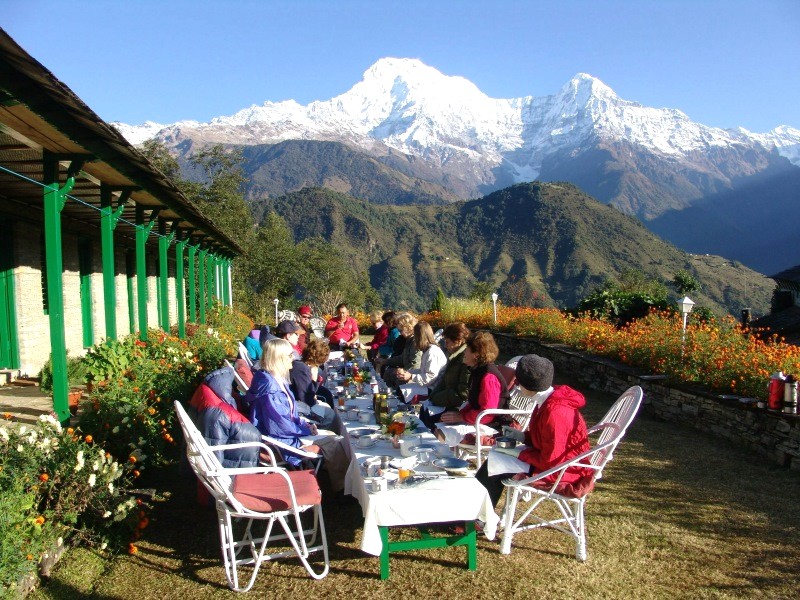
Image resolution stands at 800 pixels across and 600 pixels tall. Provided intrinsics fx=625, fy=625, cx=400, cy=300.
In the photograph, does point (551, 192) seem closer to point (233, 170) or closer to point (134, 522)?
point (233, 170)

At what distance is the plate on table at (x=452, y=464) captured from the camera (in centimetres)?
340

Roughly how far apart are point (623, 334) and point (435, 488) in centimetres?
749

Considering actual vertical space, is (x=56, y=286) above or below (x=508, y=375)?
above

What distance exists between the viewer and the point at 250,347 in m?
7.92

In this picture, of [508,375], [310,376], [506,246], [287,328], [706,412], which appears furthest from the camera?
[506,246]

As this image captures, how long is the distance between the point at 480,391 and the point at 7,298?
6.56m

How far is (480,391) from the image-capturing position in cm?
468

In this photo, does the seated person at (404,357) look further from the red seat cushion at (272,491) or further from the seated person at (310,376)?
the red seat cushion at (272,491)

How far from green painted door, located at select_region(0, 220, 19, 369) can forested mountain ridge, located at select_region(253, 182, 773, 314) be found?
71.3 meters

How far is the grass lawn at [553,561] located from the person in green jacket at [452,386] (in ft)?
3.98

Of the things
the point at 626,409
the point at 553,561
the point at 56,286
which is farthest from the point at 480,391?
the point at 56,286

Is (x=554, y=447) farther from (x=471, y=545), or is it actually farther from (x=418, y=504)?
(x=418, y=504)

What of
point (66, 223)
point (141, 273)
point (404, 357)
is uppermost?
point (66, 223)

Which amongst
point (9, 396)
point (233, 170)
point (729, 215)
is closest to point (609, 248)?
point (233, 170)
